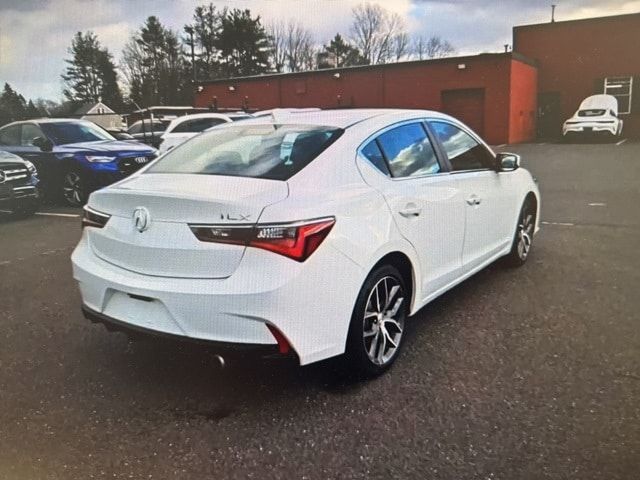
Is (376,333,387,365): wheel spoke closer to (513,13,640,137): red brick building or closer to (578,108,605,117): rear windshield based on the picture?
(513,13,640,137): red brick building

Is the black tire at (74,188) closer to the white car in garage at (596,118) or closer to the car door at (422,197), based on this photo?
the car door at (422,197)

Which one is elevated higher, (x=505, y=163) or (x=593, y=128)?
(x=593, y=128)

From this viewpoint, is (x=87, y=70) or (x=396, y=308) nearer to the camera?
(x=396, y=308)

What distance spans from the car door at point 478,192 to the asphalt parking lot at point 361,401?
1.35 feet

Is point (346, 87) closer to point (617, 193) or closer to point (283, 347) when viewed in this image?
point (617, 193)

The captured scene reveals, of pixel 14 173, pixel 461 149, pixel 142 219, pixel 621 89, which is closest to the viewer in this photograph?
pixel 142 219

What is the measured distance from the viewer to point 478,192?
153 inches

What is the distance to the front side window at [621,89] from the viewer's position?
22047 mm

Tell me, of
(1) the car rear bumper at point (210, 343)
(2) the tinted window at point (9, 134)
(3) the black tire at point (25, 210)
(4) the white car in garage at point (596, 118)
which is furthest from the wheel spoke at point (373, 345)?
(4) the white car in garage at point (596, 118)

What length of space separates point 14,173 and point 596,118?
20.9m

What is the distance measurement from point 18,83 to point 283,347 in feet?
10.2

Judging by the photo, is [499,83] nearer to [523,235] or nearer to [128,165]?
[128,165]

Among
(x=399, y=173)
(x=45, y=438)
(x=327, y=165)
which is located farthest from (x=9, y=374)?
(x=399, y=173)

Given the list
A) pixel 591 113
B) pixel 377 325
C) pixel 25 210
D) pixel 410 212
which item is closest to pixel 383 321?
pixel 377 325
